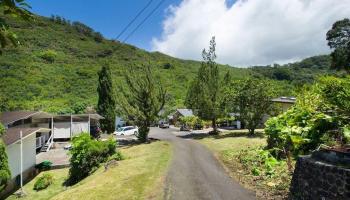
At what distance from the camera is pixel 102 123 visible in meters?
52.5

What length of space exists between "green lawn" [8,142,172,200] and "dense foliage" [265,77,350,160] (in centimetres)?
693

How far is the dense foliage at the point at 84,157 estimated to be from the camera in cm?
2600

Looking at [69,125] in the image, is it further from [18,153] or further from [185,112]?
[185,112]

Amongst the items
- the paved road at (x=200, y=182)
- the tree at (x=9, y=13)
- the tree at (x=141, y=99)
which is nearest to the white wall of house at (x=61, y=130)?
the tree at (x=141, y=99)

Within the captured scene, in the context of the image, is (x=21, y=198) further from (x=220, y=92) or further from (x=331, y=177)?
(x=220, y=92)

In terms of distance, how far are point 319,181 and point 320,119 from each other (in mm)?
6614

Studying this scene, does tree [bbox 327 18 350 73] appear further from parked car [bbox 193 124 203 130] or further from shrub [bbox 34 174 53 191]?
shrub [bbox 34 174 53 191]

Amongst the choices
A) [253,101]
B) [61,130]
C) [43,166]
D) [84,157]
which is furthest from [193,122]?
[84,157]

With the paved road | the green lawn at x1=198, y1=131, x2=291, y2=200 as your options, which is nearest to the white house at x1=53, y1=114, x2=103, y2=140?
the green lawn at x1=198, y1=131, x2=291, y2=200

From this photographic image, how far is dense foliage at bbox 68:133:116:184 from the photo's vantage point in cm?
2600

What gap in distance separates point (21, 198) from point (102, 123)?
29532mm

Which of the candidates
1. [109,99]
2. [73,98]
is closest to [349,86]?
[109,99]

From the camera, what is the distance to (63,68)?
4048 inches

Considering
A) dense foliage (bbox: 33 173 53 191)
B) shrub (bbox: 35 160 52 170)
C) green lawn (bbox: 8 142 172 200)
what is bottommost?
dense foliage (bbox: 33 173 53 191)
